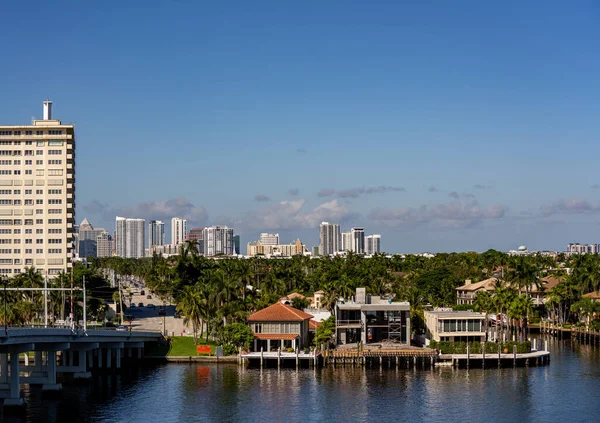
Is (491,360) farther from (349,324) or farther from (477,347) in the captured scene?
(349,324)

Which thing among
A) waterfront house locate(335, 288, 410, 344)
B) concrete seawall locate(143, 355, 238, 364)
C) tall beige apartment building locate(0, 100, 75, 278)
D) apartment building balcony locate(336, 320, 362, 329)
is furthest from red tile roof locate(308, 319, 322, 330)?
tall beige apartment building locate(0, 100, 75, 278)

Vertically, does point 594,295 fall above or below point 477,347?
above

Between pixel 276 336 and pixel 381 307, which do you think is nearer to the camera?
pixel 276 336

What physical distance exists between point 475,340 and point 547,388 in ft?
92.4

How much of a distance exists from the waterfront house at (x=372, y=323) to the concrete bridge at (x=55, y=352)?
29959mm

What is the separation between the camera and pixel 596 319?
559 feet

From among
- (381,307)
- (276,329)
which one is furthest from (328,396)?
(381,307)

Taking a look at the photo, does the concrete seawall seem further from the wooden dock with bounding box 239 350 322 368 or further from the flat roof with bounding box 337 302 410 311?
the flat roof with bounding box 337 302 410 311

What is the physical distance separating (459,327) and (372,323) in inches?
514

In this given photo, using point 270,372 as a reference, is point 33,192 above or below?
above

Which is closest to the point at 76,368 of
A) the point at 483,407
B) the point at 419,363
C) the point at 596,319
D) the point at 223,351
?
the point at 223,351

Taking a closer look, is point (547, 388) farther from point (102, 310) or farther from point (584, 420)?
point (102, 310)

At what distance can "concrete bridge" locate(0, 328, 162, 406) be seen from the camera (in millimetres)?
97188

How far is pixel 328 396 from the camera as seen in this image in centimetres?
10144
